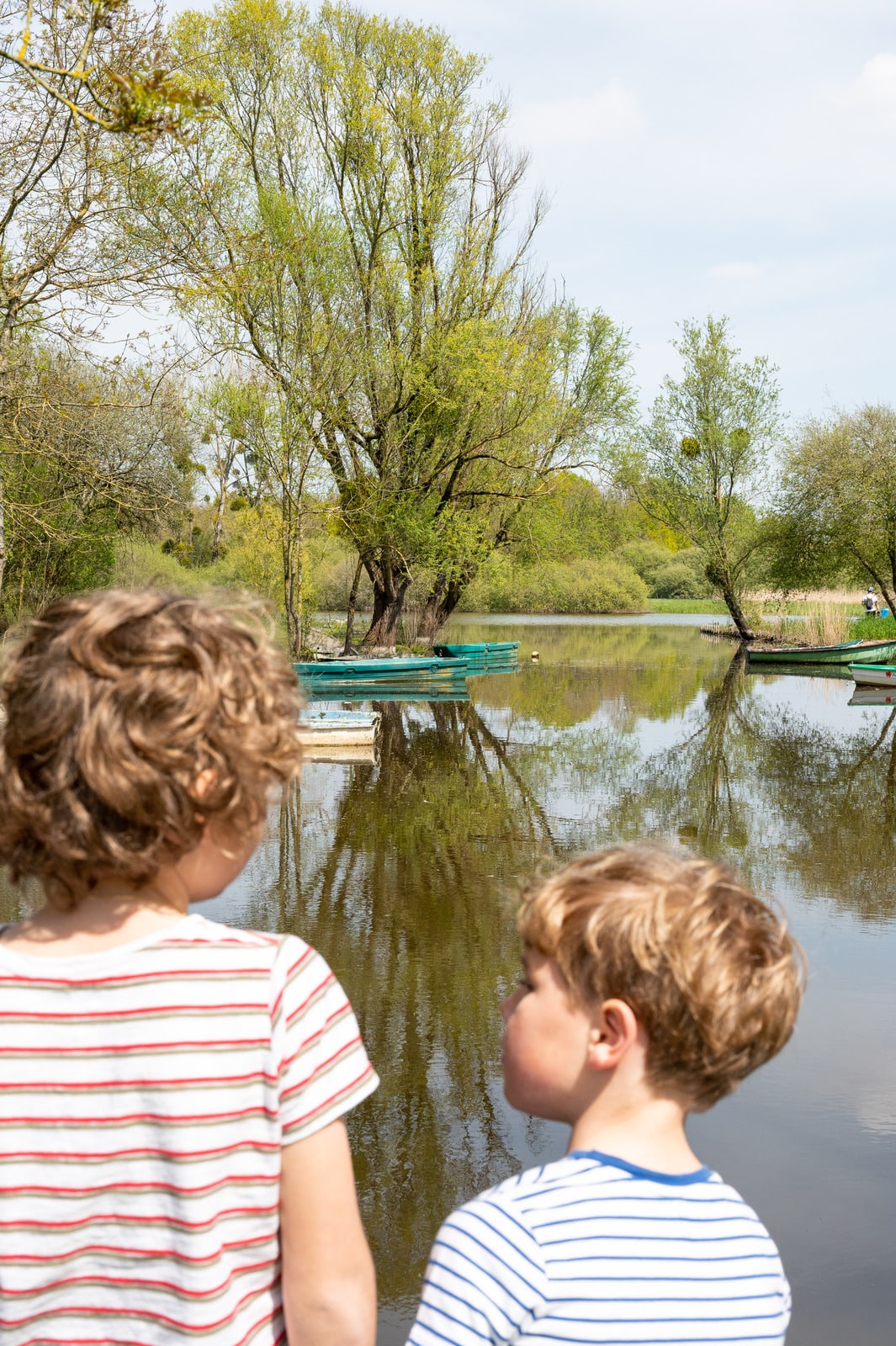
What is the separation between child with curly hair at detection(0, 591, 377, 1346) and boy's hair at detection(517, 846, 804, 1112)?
25 centimetres

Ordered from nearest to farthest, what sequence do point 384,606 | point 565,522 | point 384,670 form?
1. point 384,670
2. point 384,606
3. point 565,522

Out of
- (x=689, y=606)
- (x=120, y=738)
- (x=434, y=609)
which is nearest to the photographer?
(x=120, y=738)

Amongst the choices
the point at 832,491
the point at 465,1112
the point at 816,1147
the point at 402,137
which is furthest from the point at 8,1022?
the point at 832,491

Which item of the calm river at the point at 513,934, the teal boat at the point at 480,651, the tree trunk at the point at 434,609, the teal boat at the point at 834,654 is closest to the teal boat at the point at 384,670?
the teal boat at the point at 480,651

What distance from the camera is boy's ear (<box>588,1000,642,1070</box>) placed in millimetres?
1213

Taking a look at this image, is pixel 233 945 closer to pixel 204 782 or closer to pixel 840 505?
pixel 204 782

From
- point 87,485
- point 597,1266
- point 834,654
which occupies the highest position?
point 87,485

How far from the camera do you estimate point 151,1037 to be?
3.69 ft

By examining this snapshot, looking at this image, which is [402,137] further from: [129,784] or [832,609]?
[129,784]

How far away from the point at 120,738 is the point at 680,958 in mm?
593

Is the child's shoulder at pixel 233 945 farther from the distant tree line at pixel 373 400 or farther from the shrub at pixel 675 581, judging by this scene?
the shrub at pixel 675 581

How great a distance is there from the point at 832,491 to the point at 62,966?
116 ft

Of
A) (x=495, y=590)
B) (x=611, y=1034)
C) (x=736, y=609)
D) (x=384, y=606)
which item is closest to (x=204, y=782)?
(x=611, y=1034)

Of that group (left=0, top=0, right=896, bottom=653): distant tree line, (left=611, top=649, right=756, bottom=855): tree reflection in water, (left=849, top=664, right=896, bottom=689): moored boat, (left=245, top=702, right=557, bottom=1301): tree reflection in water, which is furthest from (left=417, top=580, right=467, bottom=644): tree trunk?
(left=245, top=702, right=557, bottom=1301): tree reflection in water
